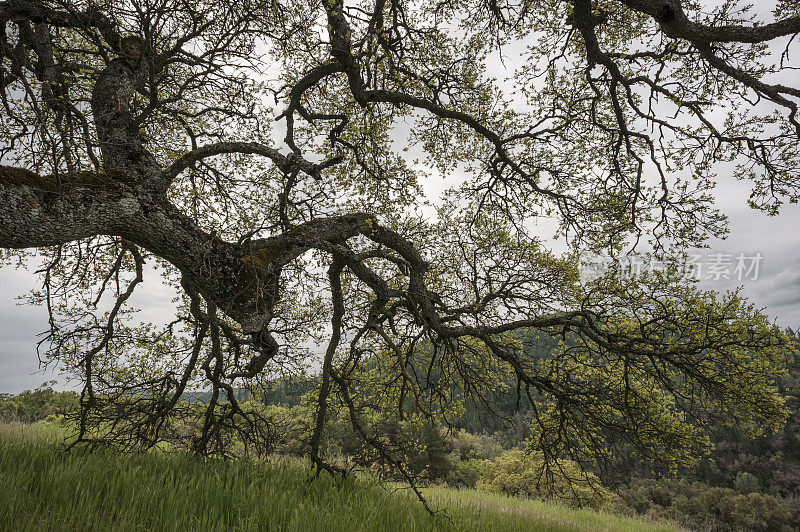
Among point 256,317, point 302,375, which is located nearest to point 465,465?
point 302,375

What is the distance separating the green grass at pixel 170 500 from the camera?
9.16 ft

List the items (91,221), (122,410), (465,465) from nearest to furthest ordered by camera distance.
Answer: (91,221), (122,410), (465,465)

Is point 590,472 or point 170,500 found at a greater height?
point 170,500

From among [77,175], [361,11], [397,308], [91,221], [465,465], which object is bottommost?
[465,465]

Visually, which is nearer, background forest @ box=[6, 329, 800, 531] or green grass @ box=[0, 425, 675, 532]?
green grass @ box=[0, 425, 675, 532]

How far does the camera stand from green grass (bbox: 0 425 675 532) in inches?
110

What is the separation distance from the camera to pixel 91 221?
381 centimetres

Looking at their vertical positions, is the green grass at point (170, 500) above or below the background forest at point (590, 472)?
above

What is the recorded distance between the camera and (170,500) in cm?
321

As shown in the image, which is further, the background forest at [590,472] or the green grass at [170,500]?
the background forest at [590,472]

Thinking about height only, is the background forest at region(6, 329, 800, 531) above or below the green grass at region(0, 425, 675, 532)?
below

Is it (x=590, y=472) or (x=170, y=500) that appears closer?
(x=170, y=500)

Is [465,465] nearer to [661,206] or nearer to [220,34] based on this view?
[661,206]

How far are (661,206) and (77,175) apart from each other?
9367 millimetres
